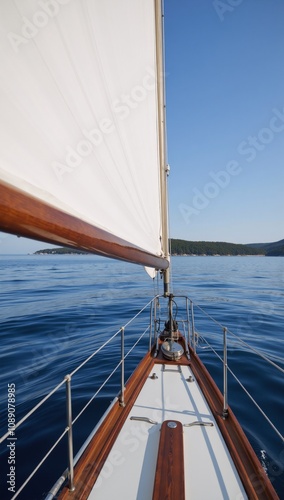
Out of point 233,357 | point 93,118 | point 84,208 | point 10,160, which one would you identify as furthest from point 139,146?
point 233,357

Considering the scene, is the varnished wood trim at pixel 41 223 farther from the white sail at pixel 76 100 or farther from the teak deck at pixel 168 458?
the teak deck at pixel 168 458

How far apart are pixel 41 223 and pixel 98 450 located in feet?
6.63

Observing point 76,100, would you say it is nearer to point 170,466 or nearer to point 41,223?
point 41,223

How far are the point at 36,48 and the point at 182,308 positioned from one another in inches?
445

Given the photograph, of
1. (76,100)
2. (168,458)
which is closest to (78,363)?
(168,458)

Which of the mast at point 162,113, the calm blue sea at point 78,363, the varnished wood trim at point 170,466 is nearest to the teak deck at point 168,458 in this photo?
the varnished wood trim at point 170,466

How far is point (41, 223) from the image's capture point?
2.02ft

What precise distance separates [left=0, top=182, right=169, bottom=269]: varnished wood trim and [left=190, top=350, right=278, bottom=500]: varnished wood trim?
1.81 metres

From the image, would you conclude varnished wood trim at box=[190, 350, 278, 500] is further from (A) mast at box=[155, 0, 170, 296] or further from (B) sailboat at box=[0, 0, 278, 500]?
(A) mast at box=[155, 0, 170, 296]

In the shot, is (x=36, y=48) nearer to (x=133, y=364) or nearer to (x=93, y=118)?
(x=93, y=118)

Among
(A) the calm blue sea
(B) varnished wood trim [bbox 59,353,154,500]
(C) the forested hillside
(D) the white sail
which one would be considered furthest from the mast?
(C) the forested hillside

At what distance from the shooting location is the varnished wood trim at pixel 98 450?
1577mm

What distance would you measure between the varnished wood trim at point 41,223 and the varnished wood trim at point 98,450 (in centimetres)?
158

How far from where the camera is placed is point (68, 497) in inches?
59.6
